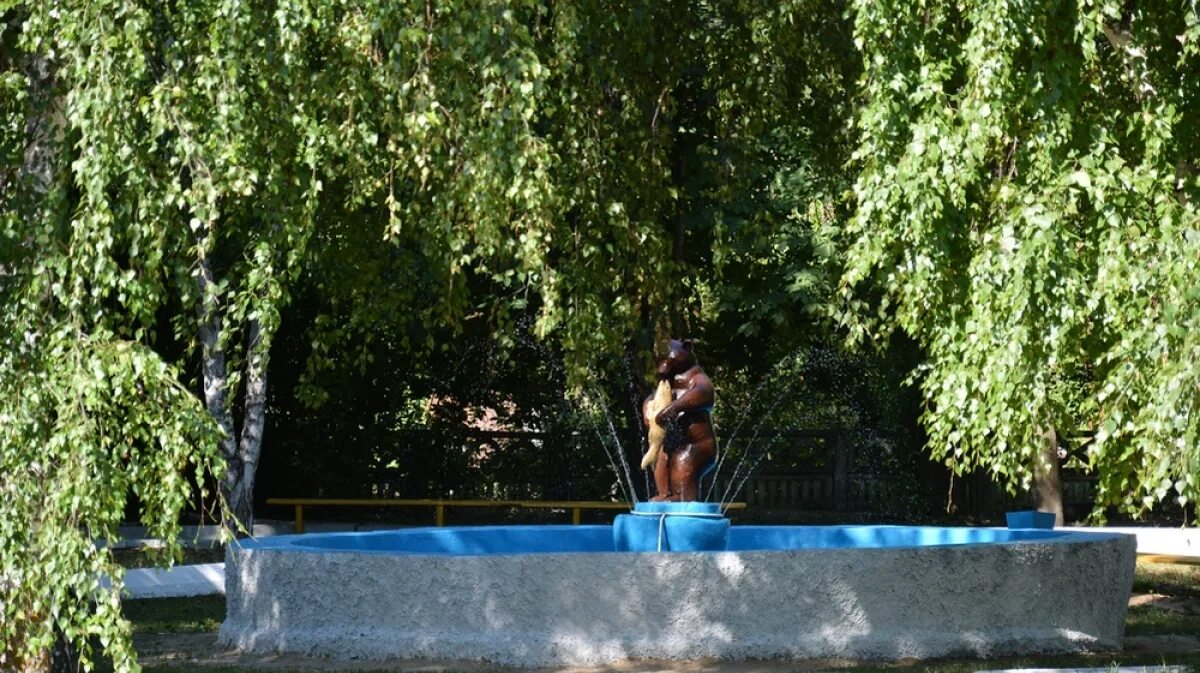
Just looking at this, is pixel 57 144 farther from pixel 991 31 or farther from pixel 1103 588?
pixel 1103 588

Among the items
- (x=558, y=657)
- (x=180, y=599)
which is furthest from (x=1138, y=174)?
(x=180, y=599)

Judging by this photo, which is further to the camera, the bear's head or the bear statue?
the bear's head

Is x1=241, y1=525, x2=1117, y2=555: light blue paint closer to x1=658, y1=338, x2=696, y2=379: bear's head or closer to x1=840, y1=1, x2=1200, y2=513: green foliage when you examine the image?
x1=658, y1=338, x2=696, y2=379: bear's head

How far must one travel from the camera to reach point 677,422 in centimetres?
1207

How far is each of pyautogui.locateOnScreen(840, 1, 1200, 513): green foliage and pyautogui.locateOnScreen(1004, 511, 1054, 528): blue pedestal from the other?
6037mm

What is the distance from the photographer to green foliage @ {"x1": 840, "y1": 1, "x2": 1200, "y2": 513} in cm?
727

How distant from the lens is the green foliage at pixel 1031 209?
7273 millimetres

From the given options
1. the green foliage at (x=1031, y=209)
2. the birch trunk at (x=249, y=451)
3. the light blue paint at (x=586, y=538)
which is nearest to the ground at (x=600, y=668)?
the light blue paint at (x=586, y=538)

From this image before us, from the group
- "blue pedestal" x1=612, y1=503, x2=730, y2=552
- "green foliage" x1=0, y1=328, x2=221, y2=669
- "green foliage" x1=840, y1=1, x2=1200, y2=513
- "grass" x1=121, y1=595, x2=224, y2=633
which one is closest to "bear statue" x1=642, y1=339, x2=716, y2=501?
"blue pedestal" x1=612, y1=503, x2=730, y2=552

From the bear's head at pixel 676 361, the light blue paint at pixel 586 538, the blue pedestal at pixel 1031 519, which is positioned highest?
the bear's head at pixel 676 361

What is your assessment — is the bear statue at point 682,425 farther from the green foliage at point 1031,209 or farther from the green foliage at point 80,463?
the green foliage at point 80,463

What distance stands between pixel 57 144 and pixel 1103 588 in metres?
7.38

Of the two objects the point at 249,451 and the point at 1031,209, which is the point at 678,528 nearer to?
the point at 1031,209

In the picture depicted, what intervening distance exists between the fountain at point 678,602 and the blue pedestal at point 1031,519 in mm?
3550
